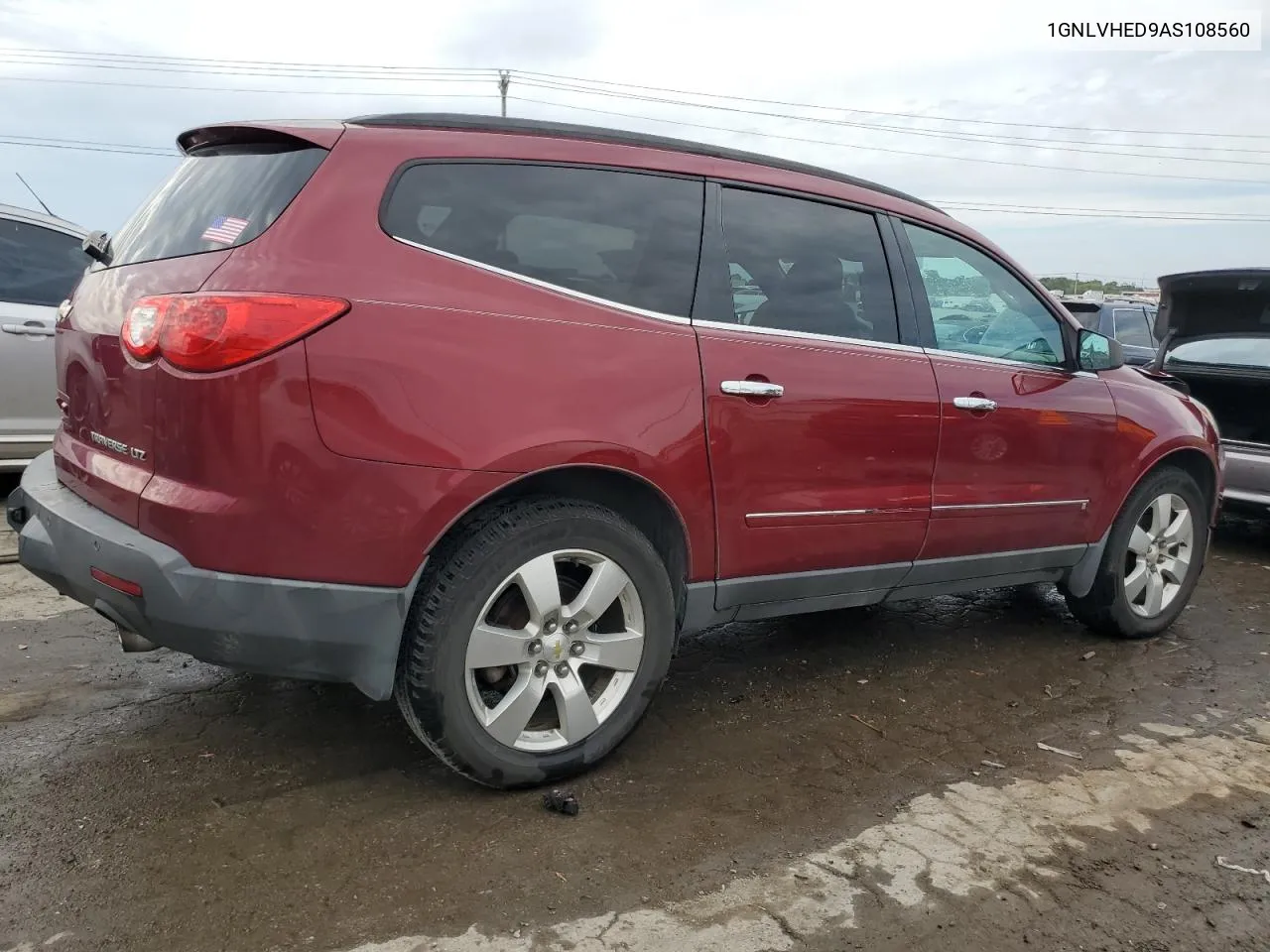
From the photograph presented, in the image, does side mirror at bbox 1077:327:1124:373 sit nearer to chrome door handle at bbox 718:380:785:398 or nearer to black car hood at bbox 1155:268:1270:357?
chrome door handle at bbox 718:380:785:398

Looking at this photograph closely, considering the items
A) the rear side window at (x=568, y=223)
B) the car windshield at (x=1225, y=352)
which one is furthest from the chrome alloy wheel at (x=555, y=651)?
the car windshield at (x=1225, y=352)

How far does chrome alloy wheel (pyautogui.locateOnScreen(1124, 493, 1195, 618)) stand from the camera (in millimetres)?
4492

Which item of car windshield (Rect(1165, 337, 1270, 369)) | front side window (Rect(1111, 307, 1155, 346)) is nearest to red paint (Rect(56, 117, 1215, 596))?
car windshield (Rect(1165, 337, 1270, 369))

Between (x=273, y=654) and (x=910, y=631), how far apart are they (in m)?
2.96

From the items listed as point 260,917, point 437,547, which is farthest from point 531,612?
point 260,917

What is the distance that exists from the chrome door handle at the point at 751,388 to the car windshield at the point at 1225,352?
4.89m

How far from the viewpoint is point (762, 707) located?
141 inches

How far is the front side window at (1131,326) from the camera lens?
1158 cm

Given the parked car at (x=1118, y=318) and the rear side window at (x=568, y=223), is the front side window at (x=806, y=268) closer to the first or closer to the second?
the rear side window at (x=568, y=223)

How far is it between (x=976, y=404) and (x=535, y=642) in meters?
1.88

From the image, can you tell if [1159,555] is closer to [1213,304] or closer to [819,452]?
[819,452]

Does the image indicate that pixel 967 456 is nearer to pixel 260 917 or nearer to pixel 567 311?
pixel 567 311

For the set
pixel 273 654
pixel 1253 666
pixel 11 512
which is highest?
pixel 11 512

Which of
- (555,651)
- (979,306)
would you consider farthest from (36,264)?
(979,306)
